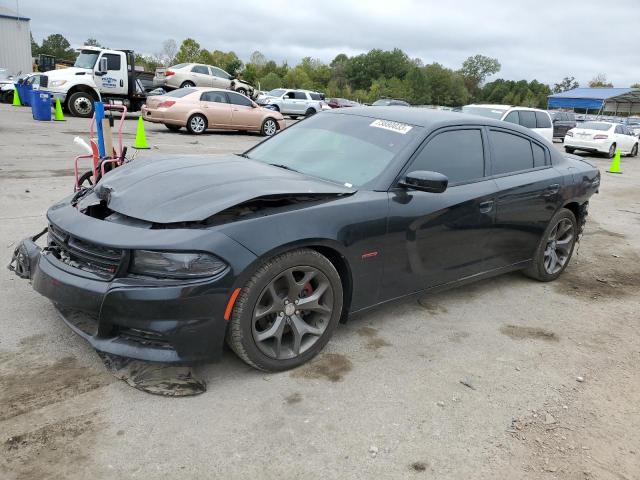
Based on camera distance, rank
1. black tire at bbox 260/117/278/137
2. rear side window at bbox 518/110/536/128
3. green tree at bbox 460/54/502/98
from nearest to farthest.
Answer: rear side window at bbox 518/110/536/128, black tire at bbox 260/117/278/137, green tree at bbox 460/54/502/98

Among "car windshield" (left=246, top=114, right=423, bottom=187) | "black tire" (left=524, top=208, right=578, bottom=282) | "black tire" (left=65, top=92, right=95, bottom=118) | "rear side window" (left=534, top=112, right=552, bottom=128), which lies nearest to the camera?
"car windshield" (left=246, top=114, right=423, bottom=187)

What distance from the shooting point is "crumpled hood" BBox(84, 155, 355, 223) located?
116 inches

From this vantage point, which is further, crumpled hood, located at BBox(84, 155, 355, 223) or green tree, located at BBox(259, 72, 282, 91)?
green tree, located at BBox(259, 72, 282, 91)

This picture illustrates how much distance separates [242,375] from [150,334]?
2.12ft

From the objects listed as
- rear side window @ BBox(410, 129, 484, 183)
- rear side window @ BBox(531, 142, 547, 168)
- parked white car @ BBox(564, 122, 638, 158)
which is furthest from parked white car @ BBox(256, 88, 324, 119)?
rear side window @ BBox(410, 129, 484, 183)

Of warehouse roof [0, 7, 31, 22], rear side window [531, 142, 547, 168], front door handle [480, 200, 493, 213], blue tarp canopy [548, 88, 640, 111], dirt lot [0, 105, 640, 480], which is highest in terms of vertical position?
warehouse roof [0, 7, 31, 22]

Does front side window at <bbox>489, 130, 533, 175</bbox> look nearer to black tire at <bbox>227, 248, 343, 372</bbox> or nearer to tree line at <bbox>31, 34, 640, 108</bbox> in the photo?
black tire at <bbox>227, 248, 343, 372</bbox>

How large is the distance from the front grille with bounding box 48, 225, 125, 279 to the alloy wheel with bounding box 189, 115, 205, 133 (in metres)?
14.3

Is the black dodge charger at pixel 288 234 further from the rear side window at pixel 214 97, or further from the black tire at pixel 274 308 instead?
the rear side window at pixel 214 97

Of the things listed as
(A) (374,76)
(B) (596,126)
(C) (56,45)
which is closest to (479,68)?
(A) (374,76)

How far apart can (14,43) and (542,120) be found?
4394cm

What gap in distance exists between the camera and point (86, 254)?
2924mm

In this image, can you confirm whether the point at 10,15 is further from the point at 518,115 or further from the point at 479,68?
the point at 479,68

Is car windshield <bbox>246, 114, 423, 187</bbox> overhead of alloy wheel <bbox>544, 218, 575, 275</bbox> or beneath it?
overhead
